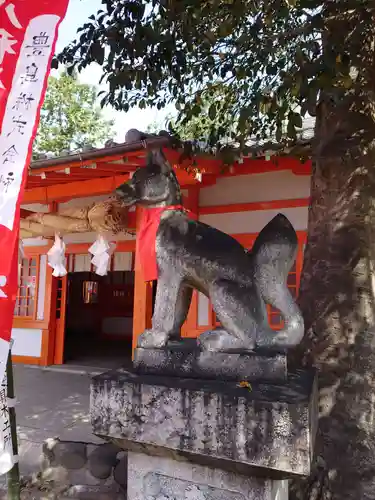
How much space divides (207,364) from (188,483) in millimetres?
524

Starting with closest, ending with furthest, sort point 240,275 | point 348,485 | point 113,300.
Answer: point 240,275
point 348,485
point 113,300

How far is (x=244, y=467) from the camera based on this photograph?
5.47ft

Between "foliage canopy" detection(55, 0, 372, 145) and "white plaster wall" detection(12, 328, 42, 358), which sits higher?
"foliage canopy" detection(55, 0, 372, 145)

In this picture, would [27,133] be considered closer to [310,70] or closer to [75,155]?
[310,70]

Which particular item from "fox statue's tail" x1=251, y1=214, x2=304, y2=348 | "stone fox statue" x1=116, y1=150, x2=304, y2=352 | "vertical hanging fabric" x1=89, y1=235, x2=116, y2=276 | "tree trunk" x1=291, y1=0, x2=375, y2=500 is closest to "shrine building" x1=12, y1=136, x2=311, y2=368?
"vertical hanging fabric" x1=89, y1=235, x2=116, y2=276

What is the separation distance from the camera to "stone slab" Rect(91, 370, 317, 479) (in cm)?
157

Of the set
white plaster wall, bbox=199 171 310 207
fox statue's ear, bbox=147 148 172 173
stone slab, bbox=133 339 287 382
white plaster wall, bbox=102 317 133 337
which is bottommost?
white plaster wall, bbox=102 317 133 337

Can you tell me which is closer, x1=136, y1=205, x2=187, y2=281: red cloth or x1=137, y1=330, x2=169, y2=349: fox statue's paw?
x1=137, y1=330, x2=169, y2=349: fox statue's paw

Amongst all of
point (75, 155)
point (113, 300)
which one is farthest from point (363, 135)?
point (113, 300)

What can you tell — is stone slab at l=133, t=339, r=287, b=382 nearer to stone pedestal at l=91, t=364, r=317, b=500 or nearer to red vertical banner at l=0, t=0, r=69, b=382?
stone pedestal at l=91, t=364, r=317, b=500

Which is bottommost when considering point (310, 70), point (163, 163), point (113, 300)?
point (113, 300)

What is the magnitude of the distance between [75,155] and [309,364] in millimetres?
4282

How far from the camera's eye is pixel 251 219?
691 centimetres

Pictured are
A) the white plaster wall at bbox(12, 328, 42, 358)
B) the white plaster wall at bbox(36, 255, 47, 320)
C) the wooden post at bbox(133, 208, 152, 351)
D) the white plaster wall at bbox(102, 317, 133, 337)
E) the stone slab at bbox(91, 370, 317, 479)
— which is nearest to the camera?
the stone slab at bbox(91, 370, 317, 479)
